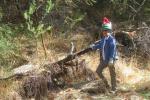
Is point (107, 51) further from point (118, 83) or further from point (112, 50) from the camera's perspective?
point (118, 83)

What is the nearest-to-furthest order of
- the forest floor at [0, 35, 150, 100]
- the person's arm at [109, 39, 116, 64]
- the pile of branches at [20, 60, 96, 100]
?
the person's arm at [109, 39, 116, 64] < the forest floor at [0, 35, 150, 100] < the pile of branches at [20, 60, 96, 100]

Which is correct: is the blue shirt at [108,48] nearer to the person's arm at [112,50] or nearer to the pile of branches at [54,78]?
the person's arm at [112,50]

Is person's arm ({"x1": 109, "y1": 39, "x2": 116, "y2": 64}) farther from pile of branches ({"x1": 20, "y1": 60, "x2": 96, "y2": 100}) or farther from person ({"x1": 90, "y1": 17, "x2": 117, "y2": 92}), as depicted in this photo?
pile of branches ({"x1": 20, "y1": 60, "x2": 96, "y2": 100})

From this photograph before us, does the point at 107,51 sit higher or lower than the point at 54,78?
higher

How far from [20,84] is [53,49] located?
2060mm

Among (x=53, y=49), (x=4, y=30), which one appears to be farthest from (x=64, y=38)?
(x=4, y=30)

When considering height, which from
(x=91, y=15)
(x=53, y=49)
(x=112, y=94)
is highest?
(x=91, y=15)

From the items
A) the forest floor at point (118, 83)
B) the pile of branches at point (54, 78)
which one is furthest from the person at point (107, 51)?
the pile of branches at point (54, 78)

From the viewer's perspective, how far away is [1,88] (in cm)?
954

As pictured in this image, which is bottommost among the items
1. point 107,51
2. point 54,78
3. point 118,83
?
point 118,83

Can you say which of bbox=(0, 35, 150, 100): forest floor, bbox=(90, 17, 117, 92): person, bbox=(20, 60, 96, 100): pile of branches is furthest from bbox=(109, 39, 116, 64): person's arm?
bbox=(20, 60, 96, 100): pile of branches

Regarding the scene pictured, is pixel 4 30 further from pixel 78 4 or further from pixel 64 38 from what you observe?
pixel 78 4

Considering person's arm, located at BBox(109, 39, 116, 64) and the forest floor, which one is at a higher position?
person's arm, located at BBox(109, 39, 116, 64)

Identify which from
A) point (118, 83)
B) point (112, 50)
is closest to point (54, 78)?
point (118, 83)
